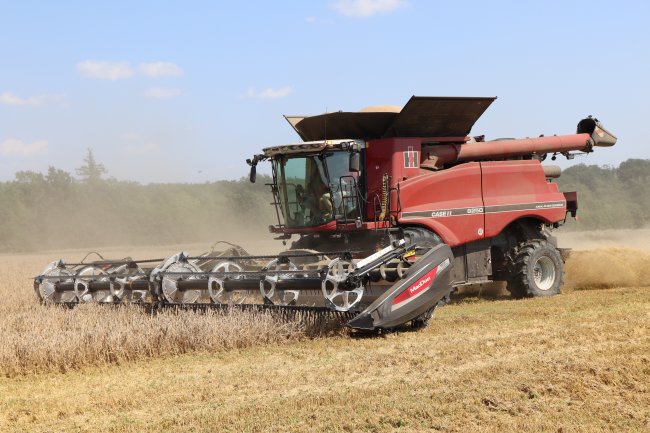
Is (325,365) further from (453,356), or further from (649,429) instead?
(649,429)

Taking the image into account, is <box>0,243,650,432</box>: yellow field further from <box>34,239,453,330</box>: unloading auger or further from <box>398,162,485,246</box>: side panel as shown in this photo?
<box>398,162,485,246</box>: side panel

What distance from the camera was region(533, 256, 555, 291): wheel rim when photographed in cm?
1062

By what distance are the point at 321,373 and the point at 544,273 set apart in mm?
6152

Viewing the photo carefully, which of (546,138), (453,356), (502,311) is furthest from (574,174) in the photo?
(453,356)

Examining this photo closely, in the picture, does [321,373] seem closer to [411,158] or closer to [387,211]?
[387,211]

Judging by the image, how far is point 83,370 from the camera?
5.93 metres

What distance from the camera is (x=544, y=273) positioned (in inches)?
422

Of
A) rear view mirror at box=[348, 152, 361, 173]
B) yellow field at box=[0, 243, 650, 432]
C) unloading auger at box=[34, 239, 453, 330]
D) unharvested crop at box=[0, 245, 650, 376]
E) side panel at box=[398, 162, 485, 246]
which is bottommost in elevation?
yellow field at box=[0, 243, 650, 432]

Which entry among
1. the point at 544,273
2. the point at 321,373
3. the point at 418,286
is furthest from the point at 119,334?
the point at 544,273

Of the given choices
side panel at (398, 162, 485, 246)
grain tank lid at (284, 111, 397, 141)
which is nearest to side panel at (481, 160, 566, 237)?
side panel at (398, 162, 485, 246)

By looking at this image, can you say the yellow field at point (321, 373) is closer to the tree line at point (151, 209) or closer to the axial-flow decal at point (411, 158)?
the axial-flow decal at point (411, 158)

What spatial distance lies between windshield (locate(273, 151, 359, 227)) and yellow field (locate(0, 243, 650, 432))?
2044mm

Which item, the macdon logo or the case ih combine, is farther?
the case ih combine

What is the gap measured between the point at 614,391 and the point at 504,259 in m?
6.00
